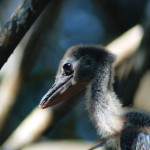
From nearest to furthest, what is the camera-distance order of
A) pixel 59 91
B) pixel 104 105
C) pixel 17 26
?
1. pixel 17 26
2. pixel 104 105
3. pixel 59 91

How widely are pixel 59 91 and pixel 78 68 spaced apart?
12.9 inches

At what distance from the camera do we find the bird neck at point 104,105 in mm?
4602

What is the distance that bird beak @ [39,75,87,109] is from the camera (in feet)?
15.9

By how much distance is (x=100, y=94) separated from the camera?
4875 mm

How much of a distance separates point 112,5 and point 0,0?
260cm

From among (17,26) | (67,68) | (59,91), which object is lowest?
(59,91)

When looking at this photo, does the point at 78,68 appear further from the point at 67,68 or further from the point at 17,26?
the point at 17,26

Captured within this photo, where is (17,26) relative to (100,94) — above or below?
above


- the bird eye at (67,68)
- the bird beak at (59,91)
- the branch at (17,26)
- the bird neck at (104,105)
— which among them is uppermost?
the branch at (17,26)

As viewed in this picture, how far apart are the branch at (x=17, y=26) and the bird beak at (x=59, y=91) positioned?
1354 mm

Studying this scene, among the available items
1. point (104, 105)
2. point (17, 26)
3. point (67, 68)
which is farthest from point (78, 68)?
point (17, 26)

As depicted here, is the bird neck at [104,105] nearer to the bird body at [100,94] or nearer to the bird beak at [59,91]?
the bird body at [100,94]

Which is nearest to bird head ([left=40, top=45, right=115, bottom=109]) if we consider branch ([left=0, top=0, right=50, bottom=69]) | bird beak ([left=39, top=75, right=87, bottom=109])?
bird beak ([left=39, top=75, right=87, bottom=109])

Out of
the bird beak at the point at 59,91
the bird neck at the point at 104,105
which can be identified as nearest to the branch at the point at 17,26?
the bird beak at the point at 59,91
